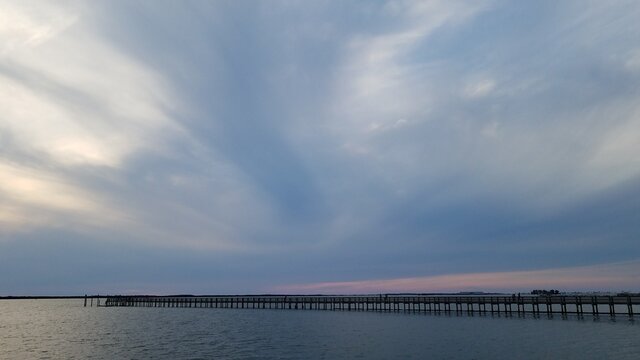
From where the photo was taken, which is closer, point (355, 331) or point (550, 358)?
point (550, 358)

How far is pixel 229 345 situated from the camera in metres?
40.8

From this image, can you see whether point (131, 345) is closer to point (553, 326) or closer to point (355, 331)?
point (355, 331)

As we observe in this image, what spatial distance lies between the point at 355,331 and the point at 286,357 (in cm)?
1934

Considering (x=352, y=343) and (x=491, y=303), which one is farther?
(x=491, y=303)

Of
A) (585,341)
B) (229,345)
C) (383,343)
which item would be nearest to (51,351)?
(229,345)

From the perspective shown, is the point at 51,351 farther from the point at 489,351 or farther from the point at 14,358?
the point at 489,351

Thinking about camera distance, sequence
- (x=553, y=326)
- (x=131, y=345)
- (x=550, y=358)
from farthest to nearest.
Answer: (x=553, y=326) → (x=131, y=345) → (x=550, y=358)

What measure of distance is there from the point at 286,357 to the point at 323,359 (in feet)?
8.79

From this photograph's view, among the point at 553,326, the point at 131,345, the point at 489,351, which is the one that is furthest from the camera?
the point at 553,326

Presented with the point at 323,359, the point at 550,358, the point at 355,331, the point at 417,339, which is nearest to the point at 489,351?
the point at 550,358

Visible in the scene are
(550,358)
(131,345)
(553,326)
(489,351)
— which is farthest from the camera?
(553,326)

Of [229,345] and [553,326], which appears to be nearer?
[229,345]

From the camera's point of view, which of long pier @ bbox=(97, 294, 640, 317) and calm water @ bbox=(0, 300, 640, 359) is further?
long pier @ bbox=(97, 294, 640, 317)

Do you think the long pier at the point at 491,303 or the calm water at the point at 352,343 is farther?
the long pier at the point at 491,303
